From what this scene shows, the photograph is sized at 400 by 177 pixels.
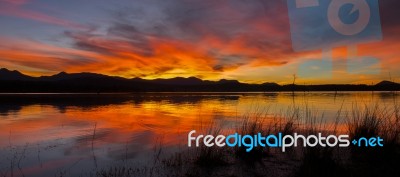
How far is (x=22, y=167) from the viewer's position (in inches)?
380

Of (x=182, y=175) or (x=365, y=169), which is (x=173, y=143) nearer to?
(x=182, y=175)

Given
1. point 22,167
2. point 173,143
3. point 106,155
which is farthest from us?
point 173,143

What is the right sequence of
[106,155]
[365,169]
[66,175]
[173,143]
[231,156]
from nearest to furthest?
[365,169] → [66,175] → [231,156] → [106,155] → [173,143]

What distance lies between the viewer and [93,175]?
8.77 m

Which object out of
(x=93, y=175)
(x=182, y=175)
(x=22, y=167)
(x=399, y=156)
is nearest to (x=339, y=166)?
(x=399, y=156)

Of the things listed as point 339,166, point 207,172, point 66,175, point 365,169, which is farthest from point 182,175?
point 365,169

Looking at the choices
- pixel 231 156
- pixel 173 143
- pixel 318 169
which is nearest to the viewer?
pixel 318 169

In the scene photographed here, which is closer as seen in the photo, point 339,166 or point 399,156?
point 339,166

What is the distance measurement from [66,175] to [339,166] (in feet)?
23.3

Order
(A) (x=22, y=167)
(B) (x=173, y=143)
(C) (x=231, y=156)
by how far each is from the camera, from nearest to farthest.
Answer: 1. (A) (x=22, y=167)
2. (C) (x=231, y=156)
3. (B) (x=173, y=143)

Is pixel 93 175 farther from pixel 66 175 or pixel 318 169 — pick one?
pixel 318 169

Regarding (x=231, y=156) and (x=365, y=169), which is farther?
(x=231, y=156)

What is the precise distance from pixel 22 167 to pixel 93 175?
2.54 meters

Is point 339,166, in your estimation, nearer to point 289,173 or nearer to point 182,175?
point 289,173
